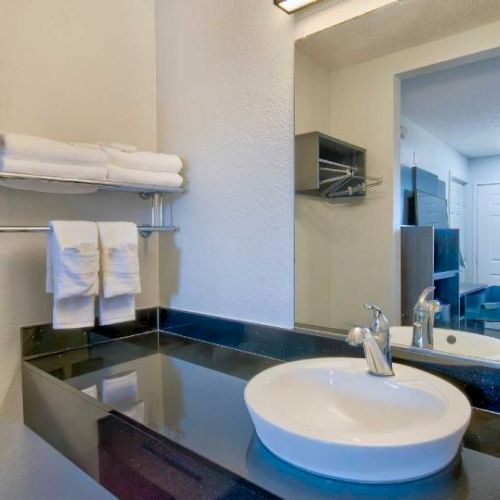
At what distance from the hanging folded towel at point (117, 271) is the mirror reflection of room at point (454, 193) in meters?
0.87

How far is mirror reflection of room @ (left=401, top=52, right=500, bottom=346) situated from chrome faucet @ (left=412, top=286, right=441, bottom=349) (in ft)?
0.05

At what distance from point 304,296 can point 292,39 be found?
80 cm

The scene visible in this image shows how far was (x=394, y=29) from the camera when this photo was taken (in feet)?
3.58

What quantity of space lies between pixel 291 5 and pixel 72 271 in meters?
1.04

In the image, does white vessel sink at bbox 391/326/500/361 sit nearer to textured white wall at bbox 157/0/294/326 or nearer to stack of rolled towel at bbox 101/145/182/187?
textured white wall at bbox 157/0/294/326

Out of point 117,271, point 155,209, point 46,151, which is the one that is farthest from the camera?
point 155,209

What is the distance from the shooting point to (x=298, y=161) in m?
1.24

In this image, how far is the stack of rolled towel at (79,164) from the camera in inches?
44.4

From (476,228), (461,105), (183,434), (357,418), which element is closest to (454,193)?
(476,228)

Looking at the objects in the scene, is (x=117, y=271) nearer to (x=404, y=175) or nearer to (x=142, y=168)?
(x=142, y=168)

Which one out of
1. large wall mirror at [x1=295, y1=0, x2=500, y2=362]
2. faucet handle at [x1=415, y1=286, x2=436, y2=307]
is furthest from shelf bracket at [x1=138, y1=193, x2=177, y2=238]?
faucet handle at [x1=415, y1=286, x2=436, y2=307]

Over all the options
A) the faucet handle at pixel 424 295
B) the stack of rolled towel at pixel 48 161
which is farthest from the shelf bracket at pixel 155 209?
the faucet handle at pixel 424 295

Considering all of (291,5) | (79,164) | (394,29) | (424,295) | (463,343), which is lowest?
(463,343)

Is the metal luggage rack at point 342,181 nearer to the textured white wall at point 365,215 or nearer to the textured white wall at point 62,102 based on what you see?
the textured white wall at point 365,215
